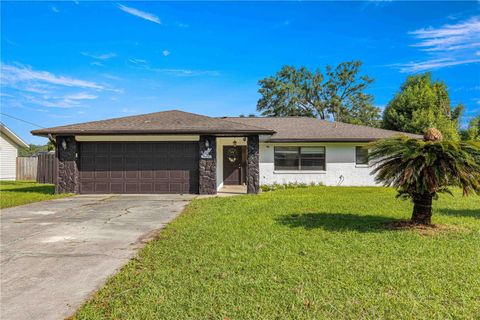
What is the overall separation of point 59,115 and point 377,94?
34.5m

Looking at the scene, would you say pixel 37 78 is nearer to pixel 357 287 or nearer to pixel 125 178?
pixel 125 178

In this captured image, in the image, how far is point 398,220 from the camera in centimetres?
672

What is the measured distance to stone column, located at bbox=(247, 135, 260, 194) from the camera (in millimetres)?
12352

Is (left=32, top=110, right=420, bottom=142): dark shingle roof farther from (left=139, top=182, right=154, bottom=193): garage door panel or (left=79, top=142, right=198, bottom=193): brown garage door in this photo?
(left=139, top=182, right=154, bottom=193): garage door panel

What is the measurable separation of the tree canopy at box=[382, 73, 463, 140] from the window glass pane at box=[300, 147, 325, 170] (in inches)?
521

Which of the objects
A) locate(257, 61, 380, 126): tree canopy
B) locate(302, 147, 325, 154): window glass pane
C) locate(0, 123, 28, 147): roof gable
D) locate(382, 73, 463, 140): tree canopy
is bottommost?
locate(302, 147, 325, 154): window glass pane

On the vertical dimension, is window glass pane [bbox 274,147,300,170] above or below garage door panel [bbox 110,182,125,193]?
above

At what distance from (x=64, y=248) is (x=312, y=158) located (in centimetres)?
1256

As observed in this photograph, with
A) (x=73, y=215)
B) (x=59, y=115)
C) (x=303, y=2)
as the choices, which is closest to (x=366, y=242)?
(x=73, y=215)

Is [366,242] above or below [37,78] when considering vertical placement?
below

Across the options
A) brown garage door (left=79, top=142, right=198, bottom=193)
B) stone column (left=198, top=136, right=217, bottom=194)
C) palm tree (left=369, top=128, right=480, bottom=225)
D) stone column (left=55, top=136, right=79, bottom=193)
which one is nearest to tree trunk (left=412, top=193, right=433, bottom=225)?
palm tree (left=369, top=128, right=480, bottom=225)

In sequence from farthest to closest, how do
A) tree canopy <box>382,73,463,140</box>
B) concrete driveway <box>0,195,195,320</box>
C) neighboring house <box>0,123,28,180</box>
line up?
tree canopy <box>382,73,463,140</box> < neighboring house <box>0,123,28,180</box> < concrete driveway <box>0,195,195,320</box>

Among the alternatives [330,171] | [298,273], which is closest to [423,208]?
[298,273]

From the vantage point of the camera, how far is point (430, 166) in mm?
5668
